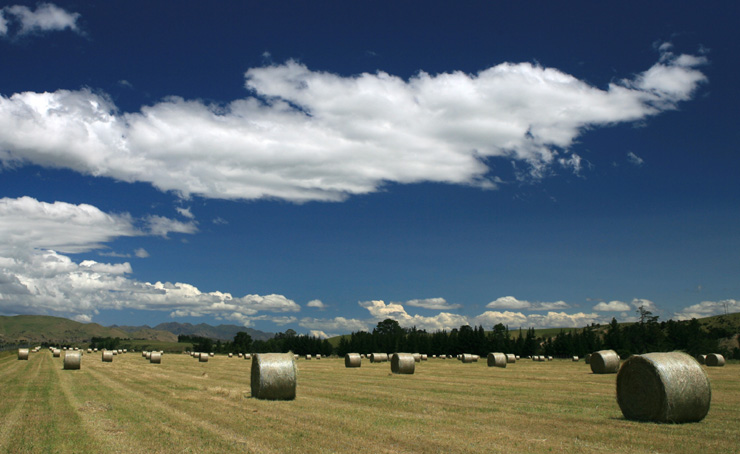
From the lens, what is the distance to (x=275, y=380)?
19672mm

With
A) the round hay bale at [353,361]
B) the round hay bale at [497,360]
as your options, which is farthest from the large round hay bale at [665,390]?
the round hay bale at [497,360]

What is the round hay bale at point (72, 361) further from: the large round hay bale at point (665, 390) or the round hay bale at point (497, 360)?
the large round hay bale at point (665, 390)

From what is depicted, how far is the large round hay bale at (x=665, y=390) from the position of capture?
582 inches

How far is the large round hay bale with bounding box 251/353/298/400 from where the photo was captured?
19.6 metres

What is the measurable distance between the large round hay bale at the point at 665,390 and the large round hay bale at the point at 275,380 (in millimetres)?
11355

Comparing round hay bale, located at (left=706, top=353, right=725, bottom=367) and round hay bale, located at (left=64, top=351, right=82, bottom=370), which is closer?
round hay bale, located at (left=64, top=351, right=82, bottom=370)

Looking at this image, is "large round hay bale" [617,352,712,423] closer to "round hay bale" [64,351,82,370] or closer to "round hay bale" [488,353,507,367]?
"round hay bale" [488,353,507,367]

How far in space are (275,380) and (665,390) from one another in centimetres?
1287

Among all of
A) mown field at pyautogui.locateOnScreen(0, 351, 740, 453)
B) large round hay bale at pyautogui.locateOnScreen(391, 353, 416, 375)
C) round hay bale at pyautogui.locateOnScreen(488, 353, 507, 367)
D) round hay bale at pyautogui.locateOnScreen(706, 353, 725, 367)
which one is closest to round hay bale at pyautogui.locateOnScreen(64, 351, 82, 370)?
mown field at pyautogui.locateOnScreen(0, 351, 740, 453)

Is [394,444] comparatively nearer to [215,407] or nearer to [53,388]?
[215,407]

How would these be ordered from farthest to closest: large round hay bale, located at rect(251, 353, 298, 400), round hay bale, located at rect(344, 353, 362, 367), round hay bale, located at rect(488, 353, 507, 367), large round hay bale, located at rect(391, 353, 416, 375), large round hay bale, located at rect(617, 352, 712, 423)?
round hay bale, located at rect(488, 353, 507, 367) < round hay bale, located at rect(344, 353, 362, 367) < large round hay bale, located at rect(391, 353, 416, 375) < large round hay bale, located at rect(251, 353, 298, 400) < large round hay bale, located at rect(617, 352, 712, 423)

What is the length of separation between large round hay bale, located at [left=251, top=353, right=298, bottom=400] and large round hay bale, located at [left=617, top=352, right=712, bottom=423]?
37.3ft

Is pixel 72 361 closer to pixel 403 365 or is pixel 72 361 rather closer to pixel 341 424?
pixel 403 365

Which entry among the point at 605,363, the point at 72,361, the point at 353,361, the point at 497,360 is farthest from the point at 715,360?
the point at 72,361
